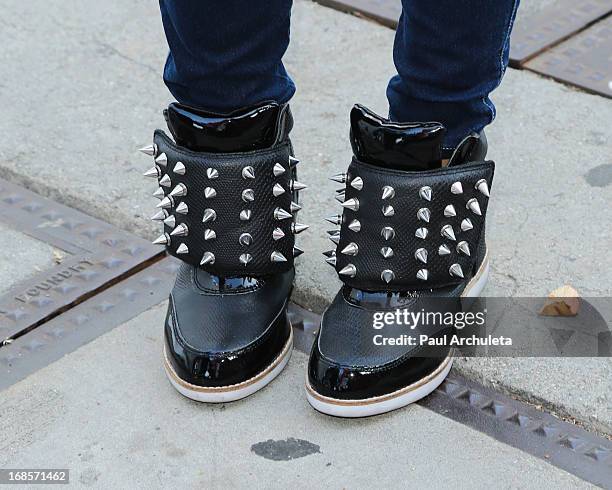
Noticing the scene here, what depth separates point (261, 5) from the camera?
4.04 feet

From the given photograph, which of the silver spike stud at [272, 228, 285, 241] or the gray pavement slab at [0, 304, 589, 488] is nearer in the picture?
the gray pavement slab at [0, 304, 589, 488]

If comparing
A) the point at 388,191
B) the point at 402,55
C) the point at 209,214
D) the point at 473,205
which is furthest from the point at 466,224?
the point at 209,214

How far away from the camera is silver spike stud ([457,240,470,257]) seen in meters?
1.34

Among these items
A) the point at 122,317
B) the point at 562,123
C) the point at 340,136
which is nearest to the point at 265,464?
the point at 122,317

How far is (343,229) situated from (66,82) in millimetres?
1006

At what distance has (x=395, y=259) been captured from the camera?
132cm

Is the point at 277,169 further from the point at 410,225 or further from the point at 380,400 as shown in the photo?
the point at 380,400

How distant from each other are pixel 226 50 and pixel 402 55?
23cm

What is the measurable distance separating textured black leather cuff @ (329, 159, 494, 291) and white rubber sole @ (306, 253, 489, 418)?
0.13 meters

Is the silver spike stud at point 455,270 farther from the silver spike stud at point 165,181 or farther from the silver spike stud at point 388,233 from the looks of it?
the silver spike stud at point 165,181

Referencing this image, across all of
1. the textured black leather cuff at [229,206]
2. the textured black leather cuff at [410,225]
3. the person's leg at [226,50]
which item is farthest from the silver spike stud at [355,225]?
the person's leg at [226,50]

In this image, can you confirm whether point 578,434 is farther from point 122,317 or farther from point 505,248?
point 122,317

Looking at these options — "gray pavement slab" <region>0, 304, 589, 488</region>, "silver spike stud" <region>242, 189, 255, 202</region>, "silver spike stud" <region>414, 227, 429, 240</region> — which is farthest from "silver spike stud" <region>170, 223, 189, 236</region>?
"silver spike stud" <region>414, 227, 429, 240</region>

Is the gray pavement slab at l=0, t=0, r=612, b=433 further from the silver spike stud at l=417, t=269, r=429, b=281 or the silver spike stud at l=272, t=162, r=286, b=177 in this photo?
→ the silver spike stud at l=272, t=162, r=286, b=177
